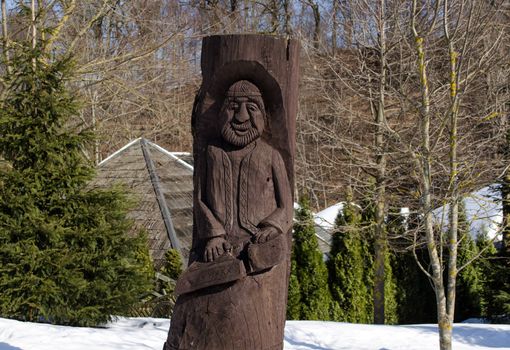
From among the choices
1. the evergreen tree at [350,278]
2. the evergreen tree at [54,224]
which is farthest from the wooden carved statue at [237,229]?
the evergreen tree at [350,278]

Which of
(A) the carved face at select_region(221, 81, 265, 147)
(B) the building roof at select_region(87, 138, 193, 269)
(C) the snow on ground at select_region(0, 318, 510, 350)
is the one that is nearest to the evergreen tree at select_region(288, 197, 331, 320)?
(B) the building roof at select_region(87, 138, 193, 269)

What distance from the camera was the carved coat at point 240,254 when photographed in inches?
154

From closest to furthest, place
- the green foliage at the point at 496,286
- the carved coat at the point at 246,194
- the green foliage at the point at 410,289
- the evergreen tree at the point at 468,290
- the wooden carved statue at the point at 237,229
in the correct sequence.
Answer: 1. the wooden carved statue at the point at 237,229
2. the carved coat at the point at 246,194
3. the green foliage at the point at 496,286
4. the evergreen tree at the point at 468,290
5. the green foliage at the point at 410,289

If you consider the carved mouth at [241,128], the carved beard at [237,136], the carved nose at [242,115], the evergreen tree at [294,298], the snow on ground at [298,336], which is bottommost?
the snow on ground at [298,336]

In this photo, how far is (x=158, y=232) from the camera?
11.2 metres

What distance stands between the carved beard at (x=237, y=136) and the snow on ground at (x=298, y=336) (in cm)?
350

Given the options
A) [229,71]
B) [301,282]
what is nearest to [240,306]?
[229,71]

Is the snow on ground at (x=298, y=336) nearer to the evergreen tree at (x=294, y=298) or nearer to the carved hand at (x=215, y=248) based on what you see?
the evergreen tree at (x=294, y=298)

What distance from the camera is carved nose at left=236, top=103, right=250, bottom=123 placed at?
3.96 meters

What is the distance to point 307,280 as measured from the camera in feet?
36.3

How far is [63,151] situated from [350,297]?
5.39m

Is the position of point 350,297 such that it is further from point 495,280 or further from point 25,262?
point 25,262

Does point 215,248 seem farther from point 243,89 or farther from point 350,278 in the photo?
point 350,278

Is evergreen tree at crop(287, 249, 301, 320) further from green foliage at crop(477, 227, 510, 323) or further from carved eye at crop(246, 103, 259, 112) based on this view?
carved eye at crop(246, 103, 259, 112)
